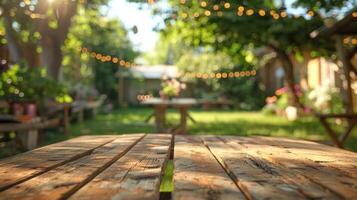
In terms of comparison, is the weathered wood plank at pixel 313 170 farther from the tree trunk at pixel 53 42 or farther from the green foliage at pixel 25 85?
the tree trunk at pixel 53 42

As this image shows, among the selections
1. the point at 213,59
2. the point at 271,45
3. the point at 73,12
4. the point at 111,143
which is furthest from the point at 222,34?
the point at 213,59

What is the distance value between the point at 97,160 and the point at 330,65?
46.4 ft

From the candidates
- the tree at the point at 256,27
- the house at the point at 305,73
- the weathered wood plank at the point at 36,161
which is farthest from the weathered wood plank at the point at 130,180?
the house at the point at 305,73

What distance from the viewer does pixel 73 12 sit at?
9477 mm

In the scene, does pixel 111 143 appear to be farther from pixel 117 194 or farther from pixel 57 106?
pixel 57 106

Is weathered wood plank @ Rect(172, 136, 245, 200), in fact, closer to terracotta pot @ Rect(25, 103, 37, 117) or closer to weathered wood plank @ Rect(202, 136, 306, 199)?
weathered wood plank @ Rect(202, 136, 306, 199)

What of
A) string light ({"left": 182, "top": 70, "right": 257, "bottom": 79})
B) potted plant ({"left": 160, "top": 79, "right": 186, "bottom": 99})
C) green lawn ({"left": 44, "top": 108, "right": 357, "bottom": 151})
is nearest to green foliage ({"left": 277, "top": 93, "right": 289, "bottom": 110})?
green lawn ({"left": 44, "top": 108, "right": 357, "bottom": 151})

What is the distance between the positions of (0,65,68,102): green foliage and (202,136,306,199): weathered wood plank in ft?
18.7

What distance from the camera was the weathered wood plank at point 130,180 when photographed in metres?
1.25

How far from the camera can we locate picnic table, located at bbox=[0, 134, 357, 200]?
4.20 ft

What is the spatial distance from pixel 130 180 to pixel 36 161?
652 millimetres

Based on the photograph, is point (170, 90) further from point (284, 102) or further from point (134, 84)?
point (134, 84)

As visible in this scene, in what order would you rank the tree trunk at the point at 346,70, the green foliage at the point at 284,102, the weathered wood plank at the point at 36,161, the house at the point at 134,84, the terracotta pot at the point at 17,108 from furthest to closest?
the house at the point at 134,84 < the green foliage at the point at 284,102 < the tree trunk at the point at 346,70 < the terracotta pot at the point at 17,108 < the weathered wood plank at the point at 36,161

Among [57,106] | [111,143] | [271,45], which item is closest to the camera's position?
[111,143]
